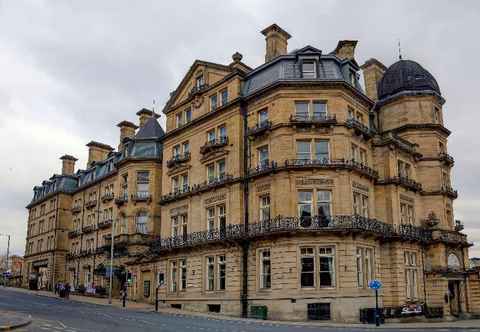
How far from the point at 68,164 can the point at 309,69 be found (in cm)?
5455

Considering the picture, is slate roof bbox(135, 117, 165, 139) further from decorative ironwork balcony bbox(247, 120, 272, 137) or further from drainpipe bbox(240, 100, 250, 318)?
decorative ironwork balcony bbox(247, 120, 272, 137)

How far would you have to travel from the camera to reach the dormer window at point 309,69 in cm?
3903

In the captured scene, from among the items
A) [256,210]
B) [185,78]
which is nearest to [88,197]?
[185,78]

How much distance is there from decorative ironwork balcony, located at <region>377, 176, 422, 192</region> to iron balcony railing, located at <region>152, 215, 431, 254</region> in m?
3.57

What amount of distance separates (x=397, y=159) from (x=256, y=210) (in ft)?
46.5

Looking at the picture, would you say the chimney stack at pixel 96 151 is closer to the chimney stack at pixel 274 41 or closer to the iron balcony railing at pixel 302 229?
the iron balcony railing at pixel 302 229

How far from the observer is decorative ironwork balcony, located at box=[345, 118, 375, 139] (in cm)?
3791

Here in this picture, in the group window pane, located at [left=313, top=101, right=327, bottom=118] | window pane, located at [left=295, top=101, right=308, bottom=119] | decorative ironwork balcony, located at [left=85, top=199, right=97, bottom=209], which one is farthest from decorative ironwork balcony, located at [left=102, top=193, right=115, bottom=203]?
window pane, located at [left=313, top=101, right=327, bottom=118]

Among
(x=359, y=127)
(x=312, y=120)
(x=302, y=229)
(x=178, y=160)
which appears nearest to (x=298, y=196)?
(x=302, y=229)

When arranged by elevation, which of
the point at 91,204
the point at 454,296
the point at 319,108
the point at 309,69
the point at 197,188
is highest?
the point at 309,69

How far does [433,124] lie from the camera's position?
47.1m

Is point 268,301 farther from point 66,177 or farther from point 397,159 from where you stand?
point 66,177

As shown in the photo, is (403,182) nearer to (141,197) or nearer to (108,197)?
(141,197)

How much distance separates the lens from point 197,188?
144 ft
